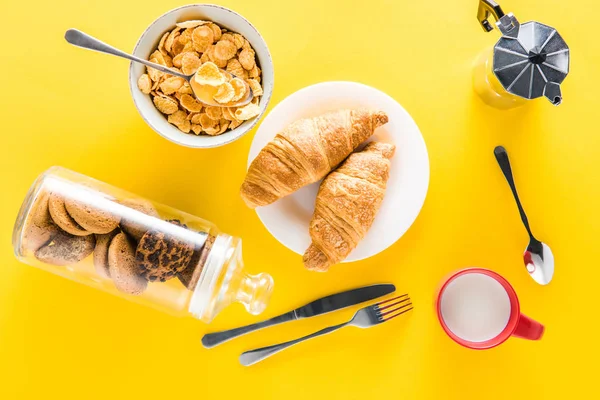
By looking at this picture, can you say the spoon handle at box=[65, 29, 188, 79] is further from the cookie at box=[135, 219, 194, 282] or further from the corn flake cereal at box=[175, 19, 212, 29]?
the cookie at box=[135, 219, 194, 282]

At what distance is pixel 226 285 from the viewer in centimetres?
110

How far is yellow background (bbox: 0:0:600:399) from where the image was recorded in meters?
1.24

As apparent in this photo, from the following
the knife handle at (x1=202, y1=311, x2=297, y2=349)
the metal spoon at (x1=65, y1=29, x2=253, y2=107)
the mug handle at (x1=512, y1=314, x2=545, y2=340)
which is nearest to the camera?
the metal spoon at (x1=65, y1=29, x2=253, y2=107)

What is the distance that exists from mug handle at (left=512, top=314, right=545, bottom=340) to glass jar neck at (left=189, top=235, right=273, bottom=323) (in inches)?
23.8

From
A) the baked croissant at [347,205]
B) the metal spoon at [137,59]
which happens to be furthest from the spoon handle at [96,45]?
the baked croissant at [347,205]

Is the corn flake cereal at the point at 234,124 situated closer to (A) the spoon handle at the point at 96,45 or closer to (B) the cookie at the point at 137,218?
(A) the spoon handle at the point at 96,45

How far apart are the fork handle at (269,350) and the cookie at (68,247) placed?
474 mm

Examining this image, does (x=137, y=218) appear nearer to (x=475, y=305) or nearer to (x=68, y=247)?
(x=68, y=247)

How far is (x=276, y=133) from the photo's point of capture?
113cm

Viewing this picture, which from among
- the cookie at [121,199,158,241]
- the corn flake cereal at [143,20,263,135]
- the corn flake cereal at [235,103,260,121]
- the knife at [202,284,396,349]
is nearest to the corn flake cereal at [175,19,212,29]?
the corn flake cereal at [143,20,263,135]

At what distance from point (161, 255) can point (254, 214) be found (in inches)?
11.7

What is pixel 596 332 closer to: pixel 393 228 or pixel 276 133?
pixel 393 228

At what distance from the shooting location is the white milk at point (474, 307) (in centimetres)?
119

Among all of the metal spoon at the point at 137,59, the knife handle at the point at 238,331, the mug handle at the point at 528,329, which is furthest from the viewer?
the knife handle at the point at 238,331
